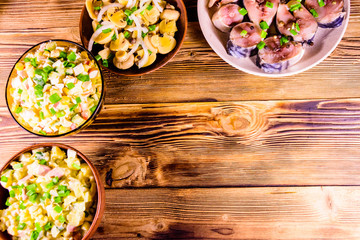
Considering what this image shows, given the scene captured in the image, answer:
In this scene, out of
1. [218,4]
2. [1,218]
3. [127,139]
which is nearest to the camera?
[1,218]

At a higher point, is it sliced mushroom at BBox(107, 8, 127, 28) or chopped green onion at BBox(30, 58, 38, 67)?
sliced mushroom at BBox(107, 8, 127, 28)

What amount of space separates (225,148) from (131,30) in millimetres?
731

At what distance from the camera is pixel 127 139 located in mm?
1584

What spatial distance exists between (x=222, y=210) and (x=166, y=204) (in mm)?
278

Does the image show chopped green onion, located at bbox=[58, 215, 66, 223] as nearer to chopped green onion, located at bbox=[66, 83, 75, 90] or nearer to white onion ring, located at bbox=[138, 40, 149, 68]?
chopped green onion, located at bbox=[66, 83, 75, 90]

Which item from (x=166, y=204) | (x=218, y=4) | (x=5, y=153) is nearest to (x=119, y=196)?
(x=166, y=204)

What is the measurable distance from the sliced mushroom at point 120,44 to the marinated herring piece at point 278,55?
62 cm

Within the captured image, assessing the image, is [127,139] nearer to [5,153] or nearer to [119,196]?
[119,196]

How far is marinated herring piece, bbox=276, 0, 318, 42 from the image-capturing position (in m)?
1.41

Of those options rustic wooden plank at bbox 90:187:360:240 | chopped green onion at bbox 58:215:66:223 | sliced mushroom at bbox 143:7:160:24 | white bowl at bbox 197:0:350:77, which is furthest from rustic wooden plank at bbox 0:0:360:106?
chopped green onion at bbox 58:215:66:223

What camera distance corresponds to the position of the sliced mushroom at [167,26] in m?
1.46

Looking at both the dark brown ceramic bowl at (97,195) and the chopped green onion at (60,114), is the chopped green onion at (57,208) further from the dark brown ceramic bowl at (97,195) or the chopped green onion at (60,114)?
the chopped green onion at (60,114)

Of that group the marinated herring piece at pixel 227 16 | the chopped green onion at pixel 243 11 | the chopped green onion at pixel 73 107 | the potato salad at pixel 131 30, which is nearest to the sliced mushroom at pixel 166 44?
the potato salad at pixel 131 30

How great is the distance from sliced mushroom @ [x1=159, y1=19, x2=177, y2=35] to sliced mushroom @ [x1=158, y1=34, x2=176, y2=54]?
0.09 ft
